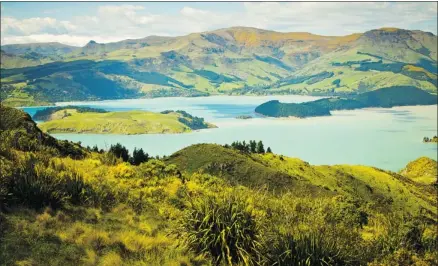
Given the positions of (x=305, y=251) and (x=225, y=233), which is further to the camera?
(x=225, y=233)

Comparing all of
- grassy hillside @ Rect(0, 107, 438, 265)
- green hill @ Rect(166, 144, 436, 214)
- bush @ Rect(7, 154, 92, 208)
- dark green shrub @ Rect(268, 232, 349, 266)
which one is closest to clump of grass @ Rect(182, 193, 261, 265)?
grassy hillside @ Rect(0, 107, 438, 265)

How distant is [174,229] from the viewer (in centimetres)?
1650

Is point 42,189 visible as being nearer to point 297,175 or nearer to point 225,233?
point 225,233

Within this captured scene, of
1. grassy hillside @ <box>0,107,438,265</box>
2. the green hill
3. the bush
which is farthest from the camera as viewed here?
the green hill

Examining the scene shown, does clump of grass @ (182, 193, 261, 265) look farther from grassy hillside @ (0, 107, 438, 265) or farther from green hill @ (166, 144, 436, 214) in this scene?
green hill @ (166, 144, 436, 214)

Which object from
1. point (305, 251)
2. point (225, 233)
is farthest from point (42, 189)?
point (305, 251)

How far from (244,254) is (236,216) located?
1.33 metres

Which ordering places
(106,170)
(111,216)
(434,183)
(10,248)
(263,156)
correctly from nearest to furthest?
(10,248) → (111,216) → (106,170) → (263,156) → (434,183)

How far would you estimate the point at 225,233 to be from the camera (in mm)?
14922

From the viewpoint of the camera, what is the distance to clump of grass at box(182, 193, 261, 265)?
14742 millimetres

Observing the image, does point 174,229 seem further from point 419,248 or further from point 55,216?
point 419,248

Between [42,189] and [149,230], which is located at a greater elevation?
[42,189]

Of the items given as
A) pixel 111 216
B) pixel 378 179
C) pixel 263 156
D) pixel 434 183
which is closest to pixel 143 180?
pixel 111 216

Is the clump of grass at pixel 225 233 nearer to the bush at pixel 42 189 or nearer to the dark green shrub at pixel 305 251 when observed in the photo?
the dark green shrub at pixel 305 251
